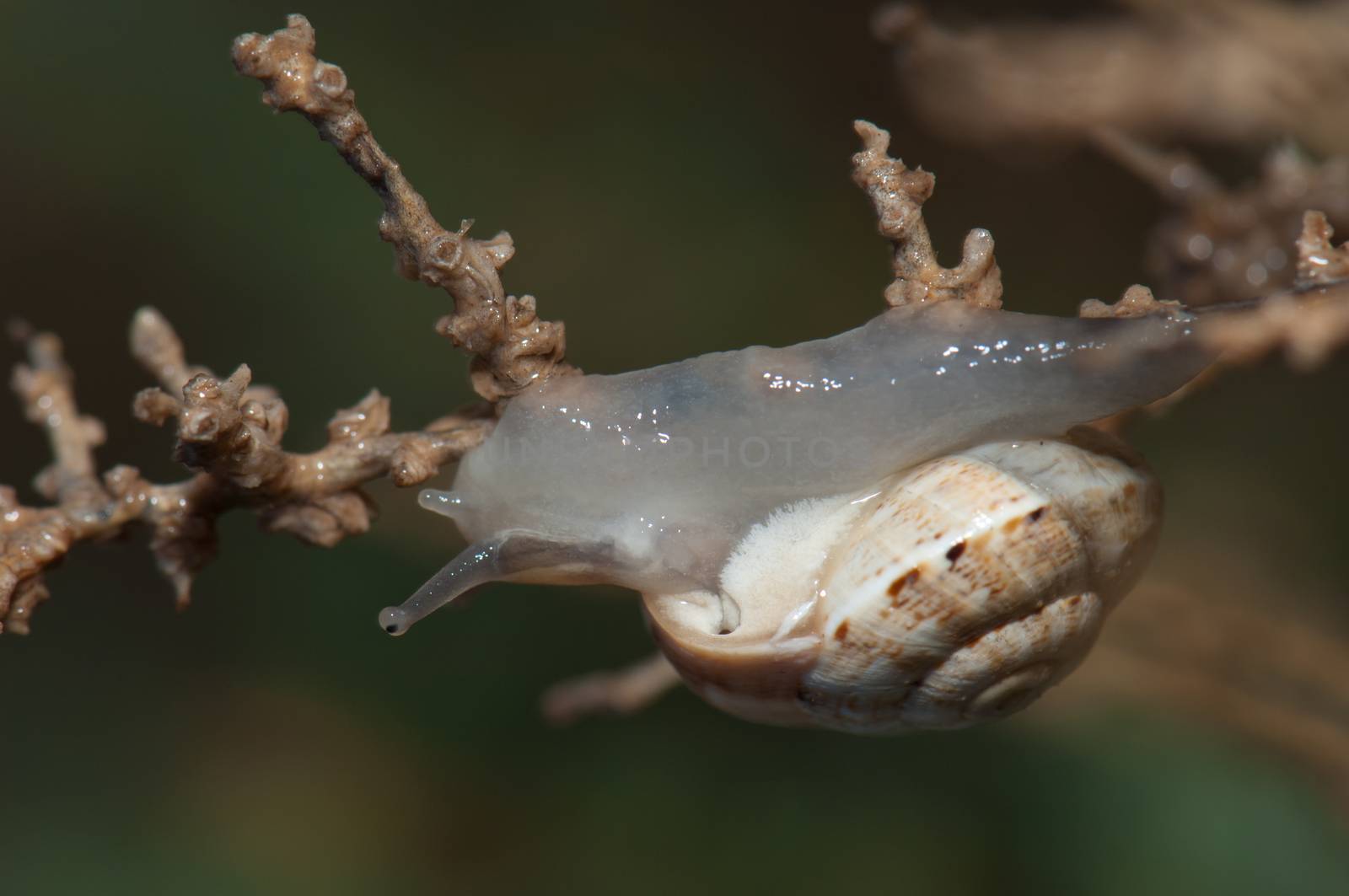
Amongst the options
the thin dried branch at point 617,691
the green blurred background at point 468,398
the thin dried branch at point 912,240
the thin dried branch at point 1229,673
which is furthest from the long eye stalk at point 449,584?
the thin dried branch at point 1229,673

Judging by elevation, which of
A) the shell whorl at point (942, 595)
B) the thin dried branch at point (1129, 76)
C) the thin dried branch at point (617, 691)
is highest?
the thin dried branch at point (1129, 76)

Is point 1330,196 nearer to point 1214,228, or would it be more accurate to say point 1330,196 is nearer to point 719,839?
point 1214,228

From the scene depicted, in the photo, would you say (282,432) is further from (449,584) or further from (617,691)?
(617,691)

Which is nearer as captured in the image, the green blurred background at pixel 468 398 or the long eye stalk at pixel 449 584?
the long eye stalk at pixel 449 584

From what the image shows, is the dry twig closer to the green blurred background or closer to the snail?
the snail

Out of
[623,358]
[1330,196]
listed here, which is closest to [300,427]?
[623,358]

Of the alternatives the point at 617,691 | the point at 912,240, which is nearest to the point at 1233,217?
the point at 912,240

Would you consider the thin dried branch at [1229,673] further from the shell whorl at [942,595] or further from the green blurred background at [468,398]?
the shell whorl at [942,595]
